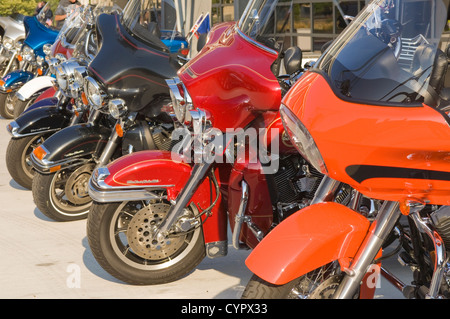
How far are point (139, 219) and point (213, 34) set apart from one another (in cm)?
114

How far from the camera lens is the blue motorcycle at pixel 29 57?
32.9 ft

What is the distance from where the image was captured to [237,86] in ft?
12.5

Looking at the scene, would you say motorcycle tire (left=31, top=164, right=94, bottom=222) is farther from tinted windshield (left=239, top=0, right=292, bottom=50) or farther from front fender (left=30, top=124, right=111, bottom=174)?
tinted windshield (left=239, top=0, right=292, bottom=50)

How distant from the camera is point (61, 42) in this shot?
25.6ft

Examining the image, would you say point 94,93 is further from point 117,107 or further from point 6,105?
point 6,105

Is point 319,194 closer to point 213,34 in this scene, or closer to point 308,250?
point 308,250

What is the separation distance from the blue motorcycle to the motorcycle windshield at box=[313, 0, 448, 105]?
7.75m

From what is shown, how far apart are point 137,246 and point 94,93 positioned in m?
1.34

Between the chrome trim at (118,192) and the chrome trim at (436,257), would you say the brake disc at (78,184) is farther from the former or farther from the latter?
the chrome trim at (436,257)

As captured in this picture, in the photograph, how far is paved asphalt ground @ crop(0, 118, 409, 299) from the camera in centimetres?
422

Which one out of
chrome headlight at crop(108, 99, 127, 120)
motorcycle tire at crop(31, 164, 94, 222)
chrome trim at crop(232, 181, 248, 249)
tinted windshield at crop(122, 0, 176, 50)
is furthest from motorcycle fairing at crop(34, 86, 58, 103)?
chrome trim at crop(232, 181, 248, 249)

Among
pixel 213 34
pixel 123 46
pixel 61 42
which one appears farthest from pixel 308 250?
pixel 61 42

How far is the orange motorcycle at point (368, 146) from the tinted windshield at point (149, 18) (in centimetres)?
264

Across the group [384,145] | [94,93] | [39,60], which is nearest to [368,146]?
[384,145]
